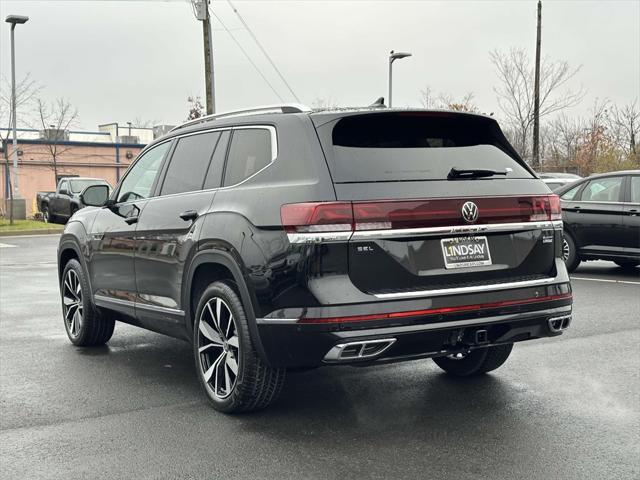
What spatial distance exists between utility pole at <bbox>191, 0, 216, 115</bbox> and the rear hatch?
19.9 metres

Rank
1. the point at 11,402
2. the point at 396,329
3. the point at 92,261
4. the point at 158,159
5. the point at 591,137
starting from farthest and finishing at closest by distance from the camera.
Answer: the point at 591,137 → the point at 92,261 → the point at 158,159 → the point at 11,402 → the point at 396,329

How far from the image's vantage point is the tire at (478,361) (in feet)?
19.2

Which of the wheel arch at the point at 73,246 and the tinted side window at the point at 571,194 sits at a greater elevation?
the tinted side window at the point at 571,194

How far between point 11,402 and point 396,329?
2.74 metres

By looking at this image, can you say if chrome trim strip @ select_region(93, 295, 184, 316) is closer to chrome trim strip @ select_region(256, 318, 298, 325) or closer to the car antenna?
chrome trim strip @ select_region(256, 318, 298, 325)

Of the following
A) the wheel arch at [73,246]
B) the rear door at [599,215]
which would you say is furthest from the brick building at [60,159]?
the wheel arch at [73,246]

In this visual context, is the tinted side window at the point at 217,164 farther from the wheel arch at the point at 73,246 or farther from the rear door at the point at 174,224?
the wheel arch at the point at 73,246

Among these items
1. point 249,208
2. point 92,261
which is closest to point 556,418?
point 249,208

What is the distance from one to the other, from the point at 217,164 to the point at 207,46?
20.0m

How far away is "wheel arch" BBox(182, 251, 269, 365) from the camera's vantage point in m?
4.67

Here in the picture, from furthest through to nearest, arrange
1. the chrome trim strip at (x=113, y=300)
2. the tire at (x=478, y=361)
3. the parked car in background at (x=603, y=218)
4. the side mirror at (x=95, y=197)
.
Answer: the parked car in background at (x=603, y=218), the side mirror at (x=95, y=197), the chrome trim strip at (x=113, y=300), the tire at (x=478, y=361)

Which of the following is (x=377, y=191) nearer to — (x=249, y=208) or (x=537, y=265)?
(x=249, y=208)

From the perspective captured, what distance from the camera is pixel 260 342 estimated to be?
4613mm

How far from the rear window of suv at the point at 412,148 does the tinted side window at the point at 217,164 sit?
40.9 inches
